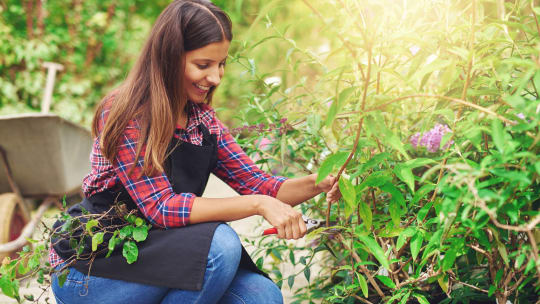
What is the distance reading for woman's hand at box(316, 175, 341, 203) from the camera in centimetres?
128

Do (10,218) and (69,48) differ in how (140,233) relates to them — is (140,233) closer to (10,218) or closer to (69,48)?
(10,218)

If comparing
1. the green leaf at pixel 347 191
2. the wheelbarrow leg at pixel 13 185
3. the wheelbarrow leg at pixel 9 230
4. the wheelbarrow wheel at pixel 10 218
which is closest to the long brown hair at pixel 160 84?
the green leaf at pixel 347 191

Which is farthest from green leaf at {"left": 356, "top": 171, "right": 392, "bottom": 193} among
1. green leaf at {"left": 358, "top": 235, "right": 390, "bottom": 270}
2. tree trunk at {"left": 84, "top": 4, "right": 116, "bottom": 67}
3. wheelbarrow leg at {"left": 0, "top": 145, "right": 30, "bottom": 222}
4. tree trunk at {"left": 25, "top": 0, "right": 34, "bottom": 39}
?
tree trunk at {"left": 84, "top": 4, "right": 116, "bottom": 67}

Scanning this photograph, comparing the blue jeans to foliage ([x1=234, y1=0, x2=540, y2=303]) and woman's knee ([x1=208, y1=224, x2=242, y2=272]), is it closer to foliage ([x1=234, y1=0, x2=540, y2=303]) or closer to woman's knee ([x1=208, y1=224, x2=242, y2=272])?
woman's knee ([x1=208, y1=224, x2=242, y2=272])

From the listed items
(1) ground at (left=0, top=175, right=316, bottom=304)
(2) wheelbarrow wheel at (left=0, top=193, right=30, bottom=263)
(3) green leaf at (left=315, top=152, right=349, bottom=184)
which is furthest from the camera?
(2) wheelbarrow wheel at (left=0, top=193, right=30, bottom=263)

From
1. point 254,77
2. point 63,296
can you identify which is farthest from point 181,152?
point 63,296

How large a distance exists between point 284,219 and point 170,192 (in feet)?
0.98

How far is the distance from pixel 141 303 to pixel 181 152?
0.40 m

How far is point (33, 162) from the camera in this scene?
8.73 ft

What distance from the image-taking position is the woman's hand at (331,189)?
128 cm

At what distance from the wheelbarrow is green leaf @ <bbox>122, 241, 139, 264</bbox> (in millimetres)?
1295

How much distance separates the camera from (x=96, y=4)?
4324 millimetres

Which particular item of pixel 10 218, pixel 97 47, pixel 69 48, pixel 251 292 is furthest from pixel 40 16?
pixel 251 292

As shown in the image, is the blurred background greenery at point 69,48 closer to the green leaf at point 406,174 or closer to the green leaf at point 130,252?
the green leaf at point 130,252
